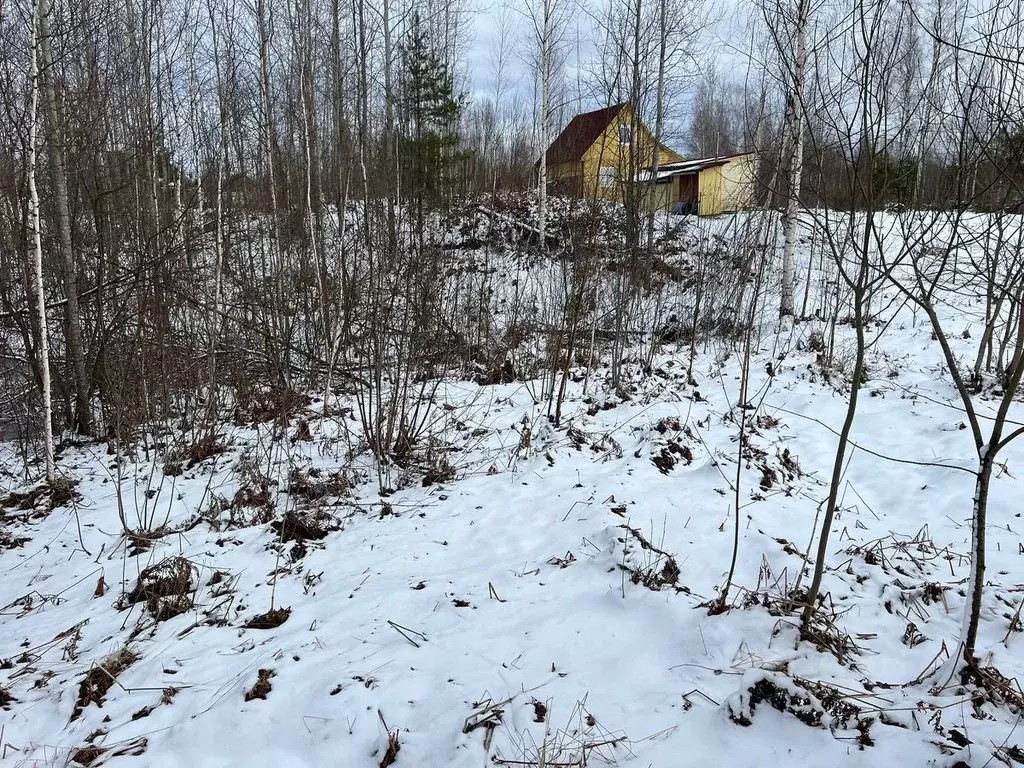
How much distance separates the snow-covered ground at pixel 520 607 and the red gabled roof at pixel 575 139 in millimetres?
12825

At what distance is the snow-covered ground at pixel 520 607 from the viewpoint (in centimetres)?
214

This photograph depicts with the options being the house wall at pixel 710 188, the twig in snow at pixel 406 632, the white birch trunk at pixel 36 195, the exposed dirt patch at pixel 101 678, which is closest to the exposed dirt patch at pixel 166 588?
the exposed dirt patch at pixel 101 678

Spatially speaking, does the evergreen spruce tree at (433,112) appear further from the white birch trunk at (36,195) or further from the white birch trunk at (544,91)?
the white birch trunk at (36,195)

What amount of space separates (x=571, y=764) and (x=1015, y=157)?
107 inches

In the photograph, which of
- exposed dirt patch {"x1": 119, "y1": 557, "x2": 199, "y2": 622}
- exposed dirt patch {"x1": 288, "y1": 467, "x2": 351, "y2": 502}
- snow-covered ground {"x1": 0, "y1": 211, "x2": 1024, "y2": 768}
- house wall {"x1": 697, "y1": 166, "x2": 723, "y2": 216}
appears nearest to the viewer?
snow-covered ground {"x1": 0, "y1": 211, "x2": 1024, "y2": 768}

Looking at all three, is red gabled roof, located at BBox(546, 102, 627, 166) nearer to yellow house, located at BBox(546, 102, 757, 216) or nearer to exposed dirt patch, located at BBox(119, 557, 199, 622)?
yellow house, located at BBox(546, 102, 757, 216)

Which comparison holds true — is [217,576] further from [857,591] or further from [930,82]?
[930,82]

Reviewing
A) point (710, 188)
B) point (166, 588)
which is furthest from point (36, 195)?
point (710, 188)

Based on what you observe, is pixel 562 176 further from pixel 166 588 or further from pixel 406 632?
pixel 406 632

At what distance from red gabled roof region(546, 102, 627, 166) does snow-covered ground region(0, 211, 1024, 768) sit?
12825mm

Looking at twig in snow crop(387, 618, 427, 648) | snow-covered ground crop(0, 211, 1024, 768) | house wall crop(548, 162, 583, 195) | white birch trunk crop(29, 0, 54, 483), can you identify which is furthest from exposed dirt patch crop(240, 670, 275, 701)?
house wall crop(548, 162, 583, 195)

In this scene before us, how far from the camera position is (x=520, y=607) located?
303 cm

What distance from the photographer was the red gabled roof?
16266 millimetres

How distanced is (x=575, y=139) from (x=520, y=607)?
15866 millimetres
